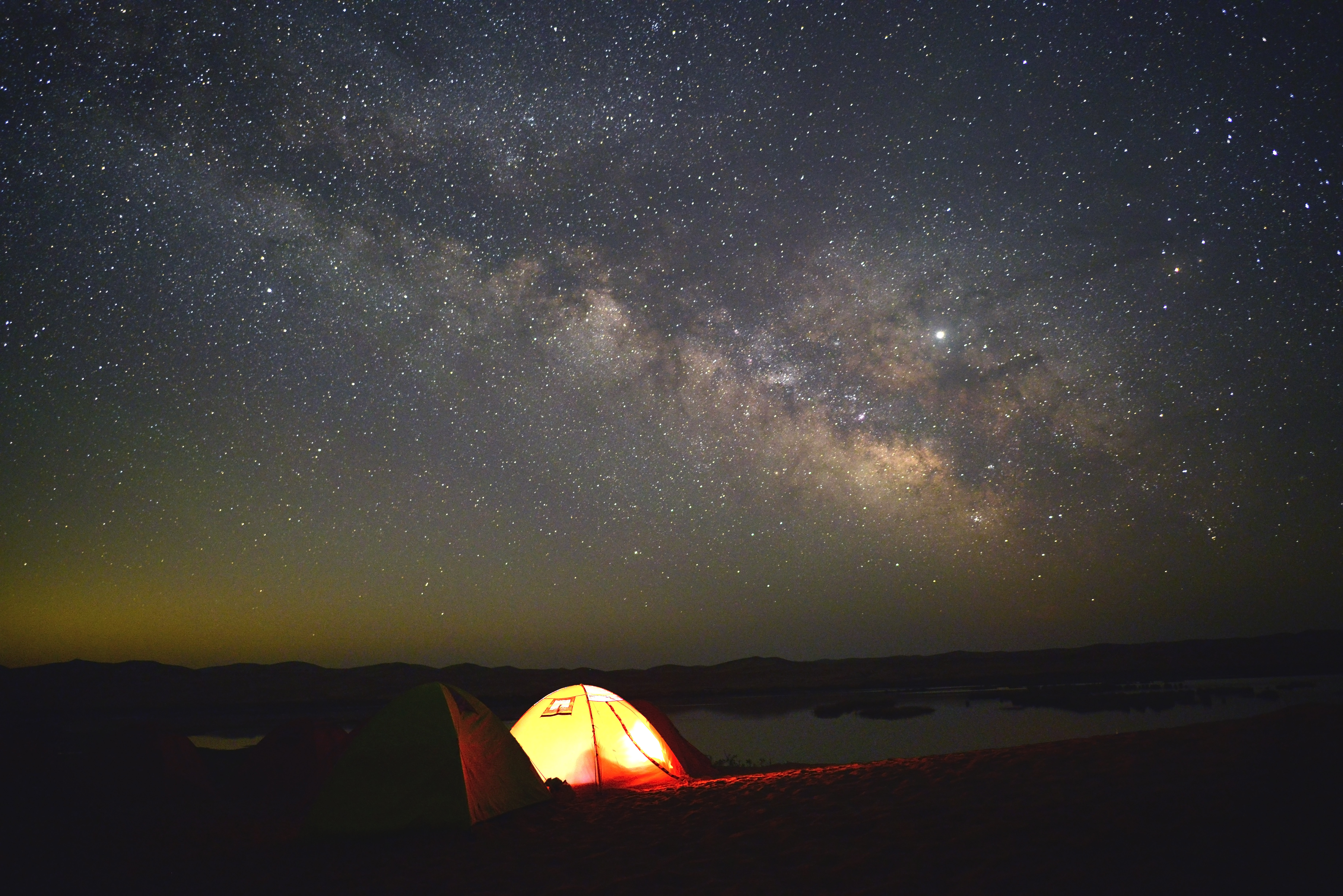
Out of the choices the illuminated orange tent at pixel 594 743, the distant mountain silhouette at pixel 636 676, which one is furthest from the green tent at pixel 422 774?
the distant mountain silhouette at pixel 636 676

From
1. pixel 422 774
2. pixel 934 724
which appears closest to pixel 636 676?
pixel 934 724

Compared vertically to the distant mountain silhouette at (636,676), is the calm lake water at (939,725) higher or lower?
higher

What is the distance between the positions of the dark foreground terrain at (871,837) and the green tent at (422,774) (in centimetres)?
21

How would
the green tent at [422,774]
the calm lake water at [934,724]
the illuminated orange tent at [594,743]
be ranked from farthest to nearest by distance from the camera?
the calm lake water at [934,724] → the illuminated orange tent at [594,743] → the green tent at [422,774]

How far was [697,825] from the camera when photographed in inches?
281

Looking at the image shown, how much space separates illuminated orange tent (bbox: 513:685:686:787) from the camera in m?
9.97

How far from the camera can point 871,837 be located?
19.3 ft

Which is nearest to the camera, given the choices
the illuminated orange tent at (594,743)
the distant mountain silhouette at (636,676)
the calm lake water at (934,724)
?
the illuminated orange tent at (594,743)

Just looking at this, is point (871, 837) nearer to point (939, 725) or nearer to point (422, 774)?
point (422, 774)

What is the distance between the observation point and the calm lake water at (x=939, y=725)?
58.8 feet

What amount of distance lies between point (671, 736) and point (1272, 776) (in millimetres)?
8371

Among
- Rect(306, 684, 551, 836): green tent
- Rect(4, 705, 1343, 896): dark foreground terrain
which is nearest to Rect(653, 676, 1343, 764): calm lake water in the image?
Rect(4, 705, 1343, 896): dark foreground terrain

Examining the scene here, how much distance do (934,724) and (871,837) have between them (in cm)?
2142

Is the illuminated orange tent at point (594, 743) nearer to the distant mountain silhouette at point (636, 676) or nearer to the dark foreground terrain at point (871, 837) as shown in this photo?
the dark foreground terrain at point (871, 837)
